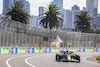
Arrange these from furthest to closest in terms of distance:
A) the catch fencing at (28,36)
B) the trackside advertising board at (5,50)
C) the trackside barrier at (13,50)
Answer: the trackside barrier at (13,50) < the trackside advertising board at (5,50) < the catch fencing at (28,36)

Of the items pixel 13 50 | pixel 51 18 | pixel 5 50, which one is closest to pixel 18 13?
pixel 51 18

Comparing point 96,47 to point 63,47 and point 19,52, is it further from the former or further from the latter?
point 19,52

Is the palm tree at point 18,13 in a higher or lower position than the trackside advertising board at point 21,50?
higher

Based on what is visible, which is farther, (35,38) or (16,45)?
(35,38)

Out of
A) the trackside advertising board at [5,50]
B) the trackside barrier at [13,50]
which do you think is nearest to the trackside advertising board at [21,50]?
the trackside barrier at [13,50]

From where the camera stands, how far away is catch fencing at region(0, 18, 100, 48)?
29.4 meters

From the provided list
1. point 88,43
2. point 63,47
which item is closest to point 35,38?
point 63,47

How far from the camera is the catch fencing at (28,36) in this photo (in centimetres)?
2942

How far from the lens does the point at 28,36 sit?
1391 inches

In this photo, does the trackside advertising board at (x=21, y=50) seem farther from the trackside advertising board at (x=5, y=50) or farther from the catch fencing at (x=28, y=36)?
the trackside advertising board at (x=5, y=50)

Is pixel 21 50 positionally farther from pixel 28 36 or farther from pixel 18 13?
pixel 18 13

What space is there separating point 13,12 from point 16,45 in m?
13.7

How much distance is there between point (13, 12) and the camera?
45.5 metres

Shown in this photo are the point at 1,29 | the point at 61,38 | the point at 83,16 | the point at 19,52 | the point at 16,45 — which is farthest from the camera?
the point at 83,16
